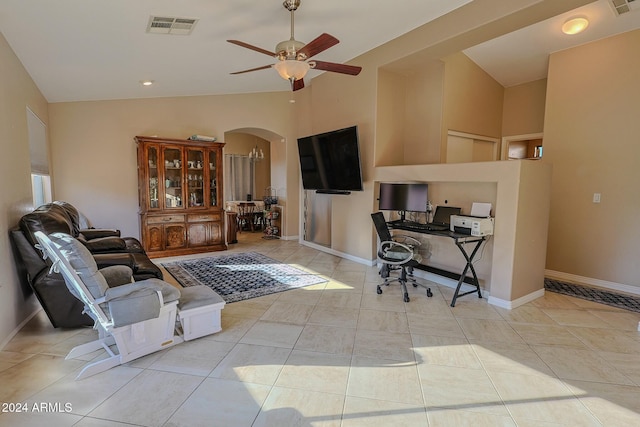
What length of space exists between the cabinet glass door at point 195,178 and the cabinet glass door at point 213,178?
5.5 inches

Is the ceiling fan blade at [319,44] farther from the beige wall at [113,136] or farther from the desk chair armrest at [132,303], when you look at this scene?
the beige wall at [113,136]

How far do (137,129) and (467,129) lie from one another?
18.5 feet

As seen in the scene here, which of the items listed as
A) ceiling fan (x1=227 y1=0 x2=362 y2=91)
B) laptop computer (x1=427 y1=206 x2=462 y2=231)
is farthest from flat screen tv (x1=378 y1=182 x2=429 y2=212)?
ceiling fan (x1=227 y1=0 x2=362 y2=91)

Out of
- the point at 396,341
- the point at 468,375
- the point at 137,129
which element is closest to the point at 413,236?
the point at 396,341

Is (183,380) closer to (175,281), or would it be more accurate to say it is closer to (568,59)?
(175,281)

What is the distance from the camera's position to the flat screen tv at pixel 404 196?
4.16 m

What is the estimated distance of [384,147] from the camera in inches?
195

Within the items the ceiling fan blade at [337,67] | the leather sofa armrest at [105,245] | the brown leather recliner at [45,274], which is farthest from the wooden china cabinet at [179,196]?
the ceiling fan blade at [337,67]

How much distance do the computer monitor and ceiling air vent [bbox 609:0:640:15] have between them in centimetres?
275

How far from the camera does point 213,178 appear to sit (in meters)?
5.96

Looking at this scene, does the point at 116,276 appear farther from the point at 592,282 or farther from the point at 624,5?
the point at 624,5

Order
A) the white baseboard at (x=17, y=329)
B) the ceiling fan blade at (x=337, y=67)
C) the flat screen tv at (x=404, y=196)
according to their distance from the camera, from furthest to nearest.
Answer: the flat screen tv at (x=404, y=196) → the ceiling fan blade at (x=337, y=67) → the white baseboard at (x=17, y=329)

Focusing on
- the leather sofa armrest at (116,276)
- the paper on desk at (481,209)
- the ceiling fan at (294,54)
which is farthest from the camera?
the paper on desk at (481,209)

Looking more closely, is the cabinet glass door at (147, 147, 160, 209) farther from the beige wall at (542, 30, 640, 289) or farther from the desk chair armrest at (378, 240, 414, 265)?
the beige wall at (542, 30, 640, 289)
